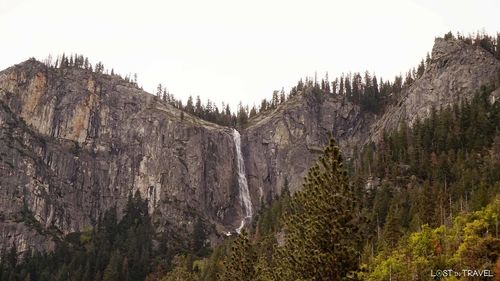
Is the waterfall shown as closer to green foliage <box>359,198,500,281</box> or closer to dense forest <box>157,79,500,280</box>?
dense forest <box>157,79,500,280</box>

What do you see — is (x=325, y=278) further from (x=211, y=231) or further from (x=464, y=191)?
(x=211, y=231)

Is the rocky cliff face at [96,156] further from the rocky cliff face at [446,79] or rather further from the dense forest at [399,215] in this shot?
the rocky cliff face at [446,79]

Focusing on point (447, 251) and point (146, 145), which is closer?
point (447, 251)

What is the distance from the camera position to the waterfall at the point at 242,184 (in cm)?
17575

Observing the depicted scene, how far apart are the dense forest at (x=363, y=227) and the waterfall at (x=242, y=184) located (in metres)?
12.3

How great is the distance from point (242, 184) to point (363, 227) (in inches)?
5640

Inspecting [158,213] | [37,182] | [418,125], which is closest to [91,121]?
[37,182]

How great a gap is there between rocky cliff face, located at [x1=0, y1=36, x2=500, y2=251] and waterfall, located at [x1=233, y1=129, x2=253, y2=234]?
5.00 ft

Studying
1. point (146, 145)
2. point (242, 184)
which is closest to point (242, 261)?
point (242, 184)

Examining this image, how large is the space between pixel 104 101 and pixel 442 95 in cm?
10380

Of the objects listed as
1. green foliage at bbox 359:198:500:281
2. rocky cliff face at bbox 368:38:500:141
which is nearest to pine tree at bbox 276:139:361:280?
green foliage at bbox 359:198:500:281

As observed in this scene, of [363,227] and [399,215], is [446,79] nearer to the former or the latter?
[399,215]

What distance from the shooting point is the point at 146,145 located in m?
182

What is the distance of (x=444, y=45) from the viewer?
555 feet
